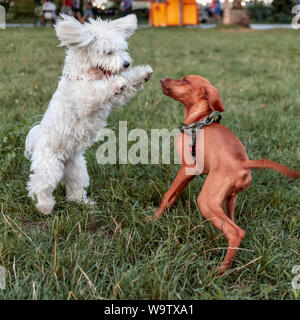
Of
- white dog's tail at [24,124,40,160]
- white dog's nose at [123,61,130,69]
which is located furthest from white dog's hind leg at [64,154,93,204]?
white dog's nose at [123,61,130,69]

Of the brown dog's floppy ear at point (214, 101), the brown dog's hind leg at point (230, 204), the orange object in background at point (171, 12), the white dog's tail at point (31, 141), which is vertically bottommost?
the brown dog's hind leg at point (230, 204)

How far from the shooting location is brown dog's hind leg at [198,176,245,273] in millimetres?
2242

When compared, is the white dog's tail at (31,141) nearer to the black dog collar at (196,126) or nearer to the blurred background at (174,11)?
the black dog collar at (196,126)

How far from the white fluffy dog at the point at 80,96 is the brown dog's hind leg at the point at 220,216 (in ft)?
3.32

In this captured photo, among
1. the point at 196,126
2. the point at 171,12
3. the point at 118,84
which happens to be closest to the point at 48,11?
the point at 171,12

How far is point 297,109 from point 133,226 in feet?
12.3

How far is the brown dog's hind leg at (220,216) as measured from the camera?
224 centimetres

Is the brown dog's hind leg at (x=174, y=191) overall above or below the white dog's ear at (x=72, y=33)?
below

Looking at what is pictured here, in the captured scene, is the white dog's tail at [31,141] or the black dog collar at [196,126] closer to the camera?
the black dog collar at [196,126]

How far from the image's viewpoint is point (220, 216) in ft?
7.55

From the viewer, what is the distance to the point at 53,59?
8.20 m

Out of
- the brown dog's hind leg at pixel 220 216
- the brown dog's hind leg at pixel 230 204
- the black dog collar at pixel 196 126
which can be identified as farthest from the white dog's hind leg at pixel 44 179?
the brown dog's hind leg at pixel 230 204

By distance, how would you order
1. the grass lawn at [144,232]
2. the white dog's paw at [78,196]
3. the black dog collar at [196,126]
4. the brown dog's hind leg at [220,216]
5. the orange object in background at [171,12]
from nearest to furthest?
the grass lawn at [144,232], the brown dog's hind leg at [220,216], the black dog collar at [196,126], the white dog's paw at [78,196], the orange object in background at [171,12]

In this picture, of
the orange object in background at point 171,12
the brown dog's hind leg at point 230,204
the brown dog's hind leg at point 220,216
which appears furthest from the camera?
the orange object in background at point 171,12
